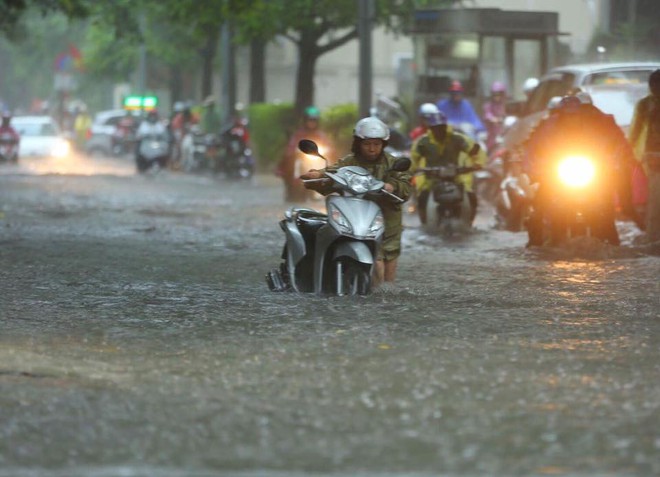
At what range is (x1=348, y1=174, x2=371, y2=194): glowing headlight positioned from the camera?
11398mm

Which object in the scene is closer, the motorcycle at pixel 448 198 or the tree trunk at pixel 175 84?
the motorcycle at pixel 448 198

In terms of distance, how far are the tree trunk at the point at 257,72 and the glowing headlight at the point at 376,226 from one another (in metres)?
33.7

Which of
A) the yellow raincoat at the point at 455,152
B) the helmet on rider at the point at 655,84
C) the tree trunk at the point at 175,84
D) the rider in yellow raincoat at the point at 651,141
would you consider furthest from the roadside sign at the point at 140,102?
the helmet on rider at the point at 655,84

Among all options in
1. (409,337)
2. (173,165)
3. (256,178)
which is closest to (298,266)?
(409,337)

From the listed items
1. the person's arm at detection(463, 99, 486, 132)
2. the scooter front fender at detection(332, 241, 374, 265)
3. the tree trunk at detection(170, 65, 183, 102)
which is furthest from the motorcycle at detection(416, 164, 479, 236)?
the tree trunk at detection(170, 65, 183, 102)

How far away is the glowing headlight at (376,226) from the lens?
1130 centimetres

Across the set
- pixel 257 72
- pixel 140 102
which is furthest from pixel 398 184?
pixel 140 102

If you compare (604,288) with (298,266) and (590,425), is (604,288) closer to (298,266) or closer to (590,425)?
(298,266)

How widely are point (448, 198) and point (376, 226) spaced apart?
23.5 feet

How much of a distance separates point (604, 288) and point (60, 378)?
5.55 m

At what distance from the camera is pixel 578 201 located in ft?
52.1

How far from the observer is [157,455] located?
640 cm

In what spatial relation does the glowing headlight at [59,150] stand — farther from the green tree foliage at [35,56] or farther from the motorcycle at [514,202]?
the motorcycle at [514,202]

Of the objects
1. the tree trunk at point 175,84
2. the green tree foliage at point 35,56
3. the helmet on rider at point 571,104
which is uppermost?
the green tree foliage at point 35,56
